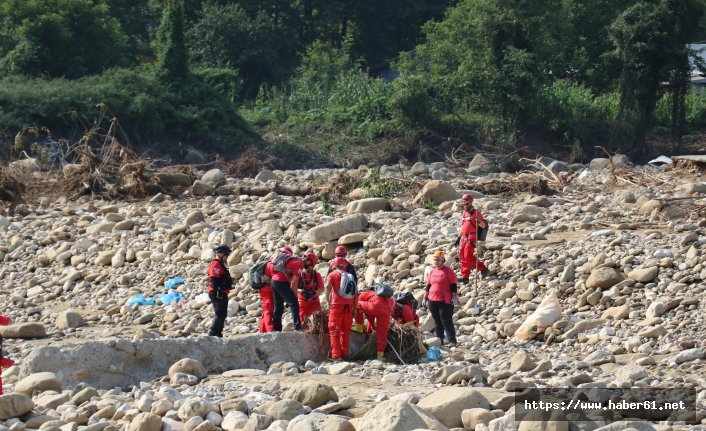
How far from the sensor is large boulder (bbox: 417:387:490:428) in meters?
7.14

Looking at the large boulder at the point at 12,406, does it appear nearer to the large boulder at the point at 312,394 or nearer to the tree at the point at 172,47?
the large boulder at the point at 312,394

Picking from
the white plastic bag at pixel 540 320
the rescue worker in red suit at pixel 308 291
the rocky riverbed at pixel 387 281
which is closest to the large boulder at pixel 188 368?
the rocky riverbed at pixel 387 281

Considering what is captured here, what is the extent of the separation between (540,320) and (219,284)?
335 centimetres

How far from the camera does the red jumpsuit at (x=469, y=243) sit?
1287 centimetres

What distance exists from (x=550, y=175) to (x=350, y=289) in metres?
11.0

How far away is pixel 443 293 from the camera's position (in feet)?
36.1

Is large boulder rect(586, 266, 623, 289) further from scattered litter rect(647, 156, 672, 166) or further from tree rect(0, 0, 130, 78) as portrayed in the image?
tree rect(0, 0, 130, 78)

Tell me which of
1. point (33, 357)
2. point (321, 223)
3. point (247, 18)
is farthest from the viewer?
point (247, 18)

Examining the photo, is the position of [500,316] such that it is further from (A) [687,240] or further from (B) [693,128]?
(B) [693,128]

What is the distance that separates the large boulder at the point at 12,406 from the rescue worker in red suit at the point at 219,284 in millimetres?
3214

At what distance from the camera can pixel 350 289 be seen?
10031 mm

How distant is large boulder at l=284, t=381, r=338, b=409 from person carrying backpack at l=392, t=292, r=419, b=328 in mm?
2833

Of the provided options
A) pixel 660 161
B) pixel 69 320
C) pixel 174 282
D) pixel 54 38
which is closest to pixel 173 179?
pixel 174 282

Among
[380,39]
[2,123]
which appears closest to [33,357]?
[2,123]
